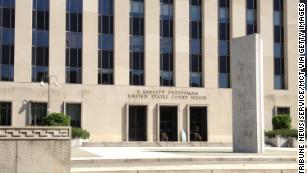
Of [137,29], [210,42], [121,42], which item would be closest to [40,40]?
[121,42]

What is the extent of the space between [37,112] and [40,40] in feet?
23.8

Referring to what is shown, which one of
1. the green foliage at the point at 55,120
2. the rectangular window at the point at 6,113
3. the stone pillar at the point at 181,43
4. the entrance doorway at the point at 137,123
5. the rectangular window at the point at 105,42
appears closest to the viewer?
the green foliage at the point at 55,120

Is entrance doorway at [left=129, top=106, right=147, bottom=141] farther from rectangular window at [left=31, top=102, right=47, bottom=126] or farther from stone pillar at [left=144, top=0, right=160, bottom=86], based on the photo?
rectangular window at [left=31, top=102, right=47, bottom=126]

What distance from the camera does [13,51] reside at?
2051 inches

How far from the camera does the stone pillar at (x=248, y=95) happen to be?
3133 centimetres

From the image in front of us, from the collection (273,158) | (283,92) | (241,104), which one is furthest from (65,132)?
(283,92)

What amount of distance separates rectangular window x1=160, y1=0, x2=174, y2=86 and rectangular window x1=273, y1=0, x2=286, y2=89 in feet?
41.2

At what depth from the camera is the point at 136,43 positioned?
183 feet

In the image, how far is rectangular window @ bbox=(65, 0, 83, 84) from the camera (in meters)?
53.5

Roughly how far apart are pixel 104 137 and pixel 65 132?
122 ft

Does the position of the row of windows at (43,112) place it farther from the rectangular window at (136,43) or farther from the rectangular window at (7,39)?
the rectangular window at (136,43)

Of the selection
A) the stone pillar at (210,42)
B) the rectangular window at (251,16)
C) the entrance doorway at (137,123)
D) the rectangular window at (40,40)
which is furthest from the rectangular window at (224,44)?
the rectangular window at (40,40)

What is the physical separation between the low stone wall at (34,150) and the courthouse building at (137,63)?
112 feet

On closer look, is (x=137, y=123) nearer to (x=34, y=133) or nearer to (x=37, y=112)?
(x=37, y=112)
